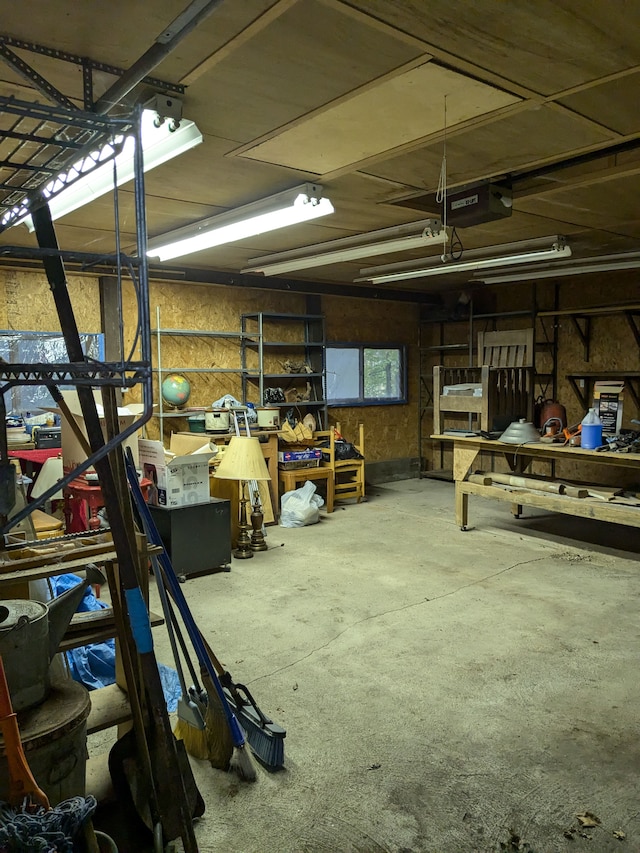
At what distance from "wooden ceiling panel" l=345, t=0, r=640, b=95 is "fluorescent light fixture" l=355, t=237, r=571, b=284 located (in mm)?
2335

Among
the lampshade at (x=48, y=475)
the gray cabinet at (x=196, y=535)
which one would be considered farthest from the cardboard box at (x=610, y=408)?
the lampshade at (x=48, y=475)

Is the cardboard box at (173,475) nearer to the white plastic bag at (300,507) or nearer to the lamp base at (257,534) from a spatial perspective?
the lamp base at (257,534)

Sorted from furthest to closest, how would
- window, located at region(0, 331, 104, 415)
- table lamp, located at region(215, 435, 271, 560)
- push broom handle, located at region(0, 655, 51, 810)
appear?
window, located at region(0, 331, 104, 415) → table lamp, located at region(215, 435, 271, 560) → push broom handle, located at region(0, 655, 51, 810)

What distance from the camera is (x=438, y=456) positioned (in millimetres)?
8820

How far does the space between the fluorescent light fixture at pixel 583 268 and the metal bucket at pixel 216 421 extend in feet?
11.1

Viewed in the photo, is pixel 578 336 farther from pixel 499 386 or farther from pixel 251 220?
pixel 251 220

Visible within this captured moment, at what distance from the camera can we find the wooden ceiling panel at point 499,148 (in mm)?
2664

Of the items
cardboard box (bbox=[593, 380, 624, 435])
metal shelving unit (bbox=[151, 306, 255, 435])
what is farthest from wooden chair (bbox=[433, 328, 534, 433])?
metal shelving unit (bbox=[151, 306, 255, 435])

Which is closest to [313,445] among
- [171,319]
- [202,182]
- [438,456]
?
[171,319]

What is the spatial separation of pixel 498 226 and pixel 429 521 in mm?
2844

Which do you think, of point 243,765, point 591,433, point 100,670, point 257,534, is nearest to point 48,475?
point 100,670

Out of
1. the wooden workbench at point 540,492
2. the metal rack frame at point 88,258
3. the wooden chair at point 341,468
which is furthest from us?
the wooden chair at point 341,468

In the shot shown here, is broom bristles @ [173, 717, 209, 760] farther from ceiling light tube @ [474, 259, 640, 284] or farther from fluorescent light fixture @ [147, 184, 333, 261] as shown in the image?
ceiling light tube @ [474, 259, 640, 284]

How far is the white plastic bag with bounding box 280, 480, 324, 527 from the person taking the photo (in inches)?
237
